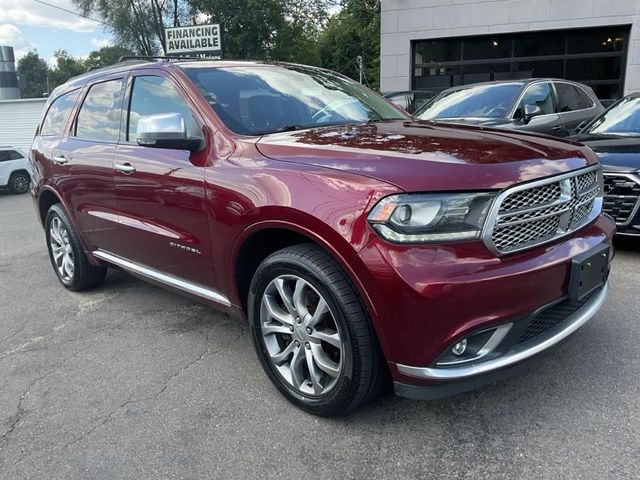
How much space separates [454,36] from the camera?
1709cm

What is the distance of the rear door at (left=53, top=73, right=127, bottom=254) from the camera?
404 centimetres

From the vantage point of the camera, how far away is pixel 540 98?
769 centimetres

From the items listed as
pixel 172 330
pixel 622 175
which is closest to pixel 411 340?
pixel 172 330

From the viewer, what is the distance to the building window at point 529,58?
16.0 m

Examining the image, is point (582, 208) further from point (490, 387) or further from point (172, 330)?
point (172, 330)

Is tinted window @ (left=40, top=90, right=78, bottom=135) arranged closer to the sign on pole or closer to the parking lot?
the parking lot

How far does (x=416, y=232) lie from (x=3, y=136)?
2710 centimetres

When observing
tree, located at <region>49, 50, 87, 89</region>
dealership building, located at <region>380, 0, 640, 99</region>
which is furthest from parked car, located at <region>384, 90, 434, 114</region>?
tree, located at <region>49, 50, 87, 89</region>

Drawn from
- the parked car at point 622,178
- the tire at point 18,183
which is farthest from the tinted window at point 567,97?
the tire at point 18,183

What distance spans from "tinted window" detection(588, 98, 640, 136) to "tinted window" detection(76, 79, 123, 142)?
487cm

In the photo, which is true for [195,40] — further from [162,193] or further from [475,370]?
[475,370]

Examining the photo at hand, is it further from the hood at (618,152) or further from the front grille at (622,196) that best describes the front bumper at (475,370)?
the hood at (618,152)

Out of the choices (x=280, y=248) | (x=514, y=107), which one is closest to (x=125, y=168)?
(x=280, y=248)

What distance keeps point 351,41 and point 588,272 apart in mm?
40425
